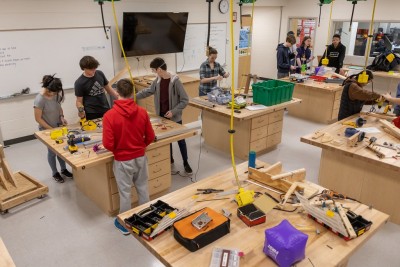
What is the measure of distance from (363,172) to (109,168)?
265cm

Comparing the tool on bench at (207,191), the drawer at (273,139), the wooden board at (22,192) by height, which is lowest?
the wooden board at (22,192)

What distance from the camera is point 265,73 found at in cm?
1006

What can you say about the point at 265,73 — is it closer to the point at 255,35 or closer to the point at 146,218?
the point at 255,35

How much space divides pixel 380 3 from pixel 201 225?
7.88m

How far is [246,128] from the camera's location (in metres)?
4.74

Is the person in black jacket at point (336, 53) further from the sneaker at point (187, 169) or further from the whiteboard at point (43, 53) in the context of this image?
the whiteboard at point (43, 53)

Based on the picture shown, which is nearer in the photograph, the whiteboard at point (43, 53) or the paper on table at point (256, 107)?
the paper on table at point (256, 107)

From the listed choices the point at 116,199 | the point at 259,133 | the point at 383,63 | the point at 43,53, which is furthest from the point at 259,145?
the point at 383,63

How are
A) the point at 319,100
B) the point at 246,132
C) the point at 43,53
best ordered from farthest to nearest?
the point at 319,100, the point at 43,53, the point at 246,132

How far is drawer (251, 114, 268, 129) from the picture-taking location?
4.68 m

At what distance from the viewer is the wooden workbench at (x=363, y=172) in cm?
323

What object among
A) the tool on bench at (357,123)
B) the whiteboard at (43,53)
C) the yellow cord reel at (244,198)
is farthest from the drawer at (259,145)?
the whiteboard at (43,53)

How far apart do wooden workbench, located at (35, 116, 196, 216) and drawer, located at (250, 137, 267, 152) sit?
1397 mm

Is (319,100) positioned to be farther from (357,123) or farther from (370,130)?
(370,130)
